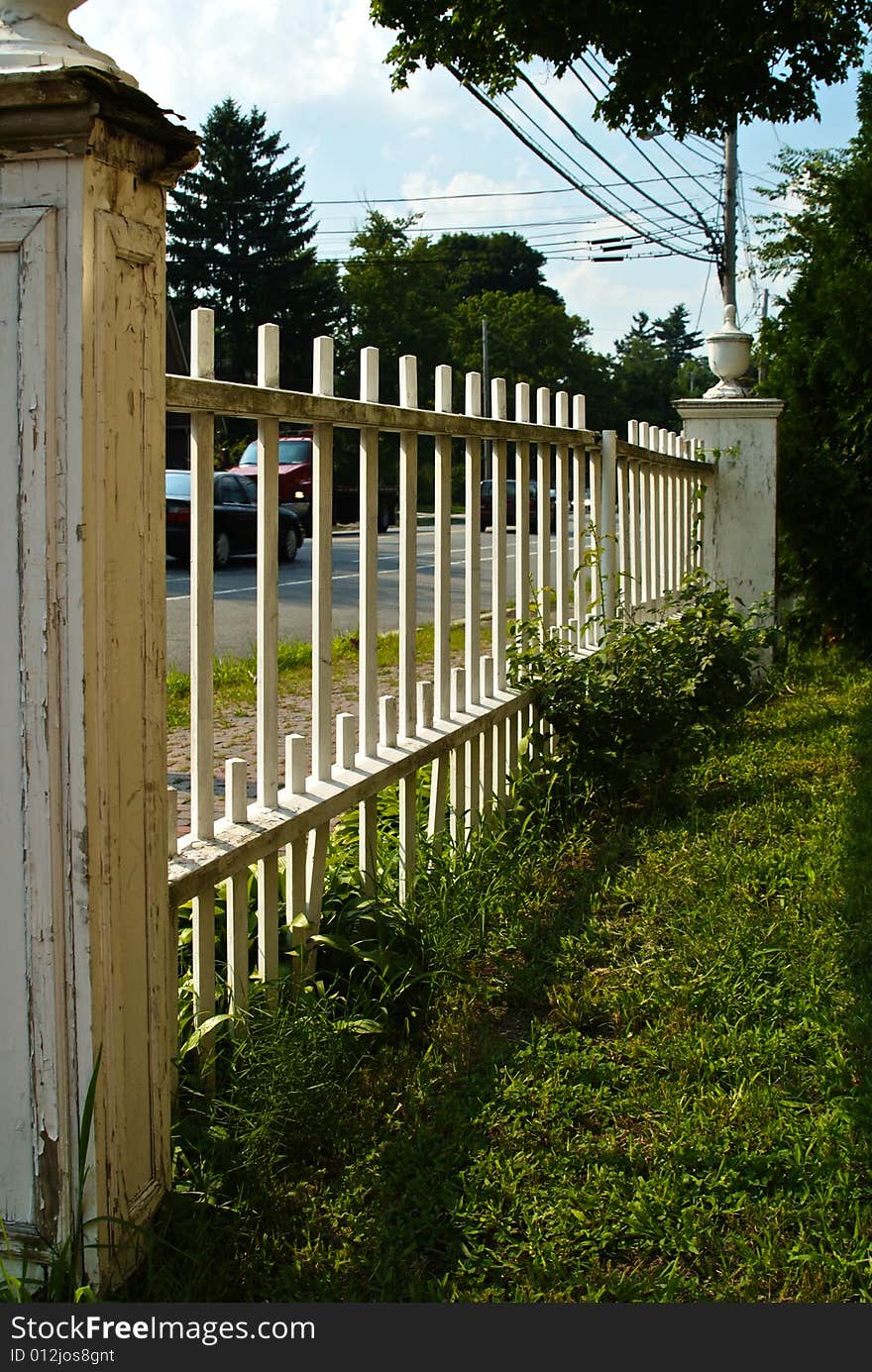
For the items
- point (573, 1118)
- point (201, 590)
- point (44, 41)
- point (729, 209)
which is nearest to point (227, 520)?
point (729, 209)

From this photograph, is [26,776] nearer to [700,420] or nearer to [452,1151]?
[452,1151]

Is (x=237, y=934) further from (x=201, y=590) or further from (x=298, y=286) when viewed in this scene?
(x=298, y=286)

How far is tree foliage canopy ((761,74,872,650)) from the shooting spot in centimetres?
841

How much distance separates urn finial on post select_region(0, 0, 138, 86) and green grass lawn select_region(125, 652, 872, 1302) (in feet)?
5.95

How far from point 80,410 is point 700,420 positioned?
6635mm

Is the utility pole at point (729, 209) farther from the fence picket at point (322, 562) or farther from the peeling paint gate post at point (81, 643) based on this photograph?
the peeling paint gate post at point (81, 643)

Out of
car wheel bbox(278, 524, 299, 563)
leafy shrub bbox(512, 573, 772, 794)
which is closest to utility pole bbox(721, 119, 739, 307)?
car wheel bbox(278, 524, 299, 563)

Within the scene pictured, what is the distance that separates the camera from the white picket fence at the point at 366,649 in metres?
2.76

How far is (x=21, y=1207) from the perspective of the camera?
2152 mm

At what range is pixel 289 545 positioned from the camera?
20922mm

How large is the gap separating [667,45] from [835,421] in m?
2.65

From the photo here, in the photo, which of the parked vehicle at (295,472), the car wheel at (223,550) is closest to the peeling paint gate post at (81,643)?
the car wheel at (223,550)

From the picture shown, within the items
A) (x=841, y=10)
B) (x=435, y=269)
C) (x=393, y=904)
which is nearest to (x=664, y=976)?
(x=393, y=904)

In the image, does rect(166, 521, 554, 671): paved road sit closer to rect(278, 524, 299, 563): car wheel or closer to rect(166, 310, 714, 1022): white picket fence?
rect(278, 524, 299, 563): car wheel
